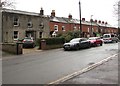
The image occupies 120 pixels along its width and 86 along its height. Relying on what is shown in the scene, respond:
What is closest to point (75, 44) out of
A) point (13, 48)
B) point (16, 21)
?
point (13, 48)

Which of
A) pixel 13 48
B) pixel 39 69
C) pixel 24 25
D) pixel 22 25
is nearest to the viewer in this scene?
pixel 39 69

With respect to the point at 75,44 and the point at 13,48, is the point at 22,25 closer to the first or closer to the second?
the point at 75,44

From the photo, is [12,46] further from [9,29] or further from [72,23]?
[72,23]

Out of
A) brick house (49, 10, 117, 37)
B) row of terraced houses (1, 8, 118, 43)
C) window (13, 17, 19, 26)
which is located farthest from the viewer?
brick house (49, 10, 117, 37)

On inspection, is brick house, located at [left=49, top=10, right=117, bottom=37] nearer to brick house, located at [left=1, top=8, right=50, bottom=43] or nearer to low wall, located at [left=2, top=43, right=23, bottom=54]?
brick house, located at [left=1, top=8, right=50, bottom=43]

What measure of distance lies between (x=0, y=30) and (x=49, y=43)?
10424 millimetres

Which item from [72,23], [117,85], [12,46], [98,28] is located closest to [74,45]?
[12,46]

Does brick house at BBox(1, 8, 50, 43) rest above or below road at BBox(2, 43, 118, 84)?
above

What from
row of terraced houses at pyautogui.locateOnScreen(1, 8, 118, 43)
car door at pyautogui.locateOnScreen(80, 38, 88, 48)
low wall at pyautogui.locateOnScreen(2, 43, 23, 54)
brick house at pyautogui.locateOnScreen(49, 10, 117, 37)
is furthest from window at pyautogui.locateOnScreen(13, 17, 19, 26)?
low wall at pyautogui.locateOnScreen(2, 43, 23, 54)

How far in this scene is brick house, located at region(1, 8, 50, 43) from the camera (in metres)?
47.0

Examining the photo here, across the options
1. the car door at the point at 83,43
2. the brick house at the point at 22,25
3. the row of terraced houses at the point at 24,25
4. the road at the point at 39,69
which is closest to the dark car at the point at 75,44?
the car door at the point at 83,43

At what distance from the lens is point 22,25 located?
50.6 metres

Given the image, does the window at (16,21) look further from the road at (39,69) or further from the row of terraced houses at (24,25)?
the road at (39,69)

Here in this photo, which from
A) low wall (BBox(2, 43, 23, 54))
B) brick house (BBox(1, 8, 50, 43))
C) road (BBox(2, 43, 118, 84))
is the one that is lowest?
road (BBox(2, 43, 118, 84))
